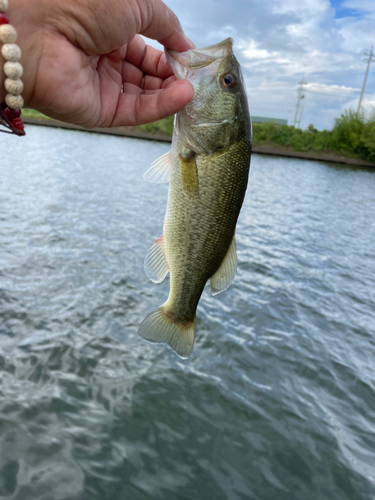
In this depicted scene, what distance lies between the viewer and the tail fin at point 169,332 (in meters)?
2.63

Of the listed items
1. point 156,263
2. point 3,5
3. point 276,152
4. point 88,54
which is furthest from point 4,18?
point 276,152

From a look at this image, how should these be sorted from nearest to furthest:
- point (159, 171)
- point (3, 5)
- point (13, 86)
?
1. point (3, 5)
2. point (13, 86)
3. point (159, 171)

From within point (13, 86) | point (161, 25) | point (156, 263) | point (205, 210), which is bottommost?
point (156, 263)

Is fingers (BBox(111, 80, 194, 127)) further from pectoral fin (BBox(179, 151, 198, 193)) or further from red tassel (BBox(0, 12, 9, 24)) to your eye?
red tassel (BBox(0, 12, 9, 24))

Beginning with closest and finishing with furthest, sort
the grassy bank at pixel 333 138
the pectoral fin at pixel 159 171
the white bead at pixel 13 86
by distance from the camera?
the white bead at pixel 13 86
the pectoral fin at pixel 159 171
the grassy bank at pixel 333 138

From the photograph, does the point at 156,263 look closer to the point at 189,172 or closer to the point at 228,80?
the point at 189,172

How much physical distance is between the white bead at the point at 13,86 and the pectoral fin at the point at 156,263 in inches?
44.9

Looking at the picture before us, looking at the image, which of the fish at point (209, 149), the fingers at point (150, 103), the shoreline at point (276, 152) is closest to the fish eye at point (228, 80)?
the fish at point (209, 149)

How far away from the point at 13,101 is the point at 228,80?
45.4 inches

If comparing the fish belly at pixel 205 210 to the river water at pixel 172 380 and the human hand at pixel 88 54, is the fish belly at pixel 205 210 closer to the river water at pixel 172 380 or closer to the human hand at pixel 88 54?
the human hand at pixel 88 54

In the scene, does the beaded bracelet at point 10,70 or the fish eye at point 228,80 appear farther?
the fish eye at point 228,80

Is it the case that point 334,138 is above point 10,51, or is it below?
above

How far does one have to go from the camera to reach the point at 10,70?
5.70ft

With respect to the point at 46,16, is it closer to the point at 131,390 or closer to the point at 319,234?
the point at 131,390
